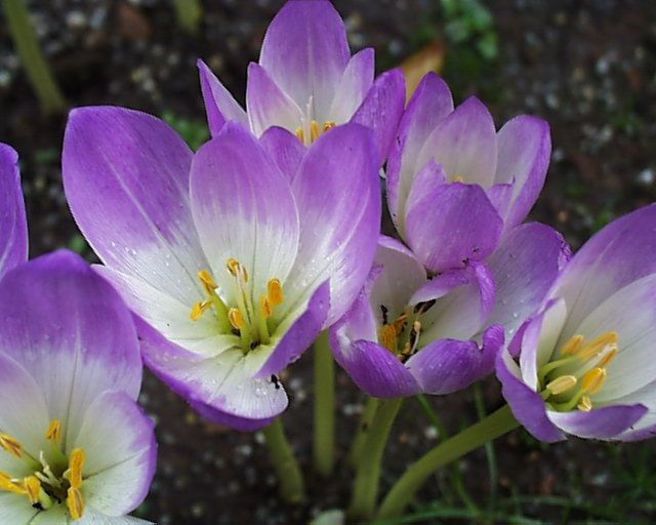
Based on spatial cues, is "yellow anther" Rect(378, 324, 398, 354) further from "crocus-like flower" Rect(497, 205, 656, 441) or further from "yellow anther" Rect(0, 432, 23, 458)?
"yellow anther" Rect(0, 432, 23, 458)

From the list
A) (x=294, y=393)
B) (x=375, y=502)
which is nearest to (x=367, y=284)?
(x=375, y=502)

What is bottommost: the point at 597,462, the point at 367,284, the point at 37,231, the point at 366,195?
the point at 597,462

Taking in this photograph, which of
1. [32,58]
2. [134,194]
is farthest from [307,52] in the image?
[32,58]

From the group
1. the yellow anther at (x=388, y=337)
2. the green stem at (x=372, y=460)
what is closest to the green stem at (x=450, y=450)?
the green stem at (x=372, y=460)

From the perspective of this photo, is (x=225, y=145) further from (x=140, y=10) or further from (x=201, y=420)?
(x=140, y=10)

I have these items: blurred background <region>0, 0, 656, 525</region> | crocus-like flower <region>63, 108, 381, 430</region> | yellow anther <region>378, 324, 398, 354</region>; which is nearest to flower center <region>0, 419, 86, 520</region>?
crocus-like flower <region>63, 108, 381, 430</region>

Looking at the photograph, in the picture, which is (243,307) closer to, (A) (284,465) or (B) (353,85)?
(B) (353,85)
